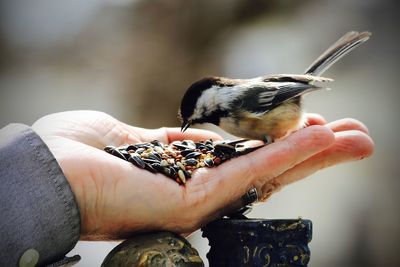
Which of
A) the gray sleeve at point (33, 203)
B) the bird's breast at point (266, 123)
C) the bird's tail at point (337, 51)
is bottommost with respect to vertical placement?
the gray sleeve at point (33, 203)

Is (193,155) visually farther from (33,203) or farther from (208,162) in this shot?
(33,203)

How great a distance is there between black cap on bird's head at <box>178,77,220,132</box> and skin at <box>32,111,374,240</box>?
0.27 metres

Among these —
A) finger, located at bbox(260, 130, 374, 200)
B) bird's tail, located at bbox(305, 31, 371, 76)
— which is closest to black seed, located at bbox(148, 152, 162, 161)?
finger, located at bbox(260, 130, 374, 200)

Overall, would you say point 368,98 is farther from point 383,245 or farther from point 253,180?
point 253,180

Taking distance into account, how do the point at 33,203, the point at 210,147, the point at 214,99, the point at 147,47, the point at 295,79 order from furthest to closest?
the point at 147,47
the point at 295,79
the point at 214,99
the point at 210,147
the point at 33,203

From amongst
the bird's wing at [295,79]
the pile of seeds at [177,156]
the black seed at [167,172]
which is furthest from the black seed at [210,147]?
the bird's wing at [295,79]

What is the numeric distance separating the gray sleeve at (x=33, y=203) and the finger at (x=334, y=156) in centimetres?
47

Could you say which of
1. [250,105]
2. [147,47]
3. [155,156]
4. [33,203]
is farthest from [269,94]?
[147,47]

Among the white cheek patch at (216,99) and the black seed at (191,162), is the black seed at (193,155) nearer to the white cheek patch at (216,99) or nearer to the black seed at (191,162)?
the black seed at (191,162)

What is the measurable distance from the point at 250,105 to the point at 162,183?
461 mm

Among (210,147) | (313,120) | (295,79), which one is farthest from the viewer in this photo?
(313,120)

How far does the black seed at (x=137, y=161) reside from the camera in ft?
3.88

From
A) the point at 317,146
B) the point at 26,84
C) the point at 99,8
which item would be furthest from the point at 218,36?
the point at 317,146

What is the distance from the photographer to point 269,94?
1553mm
